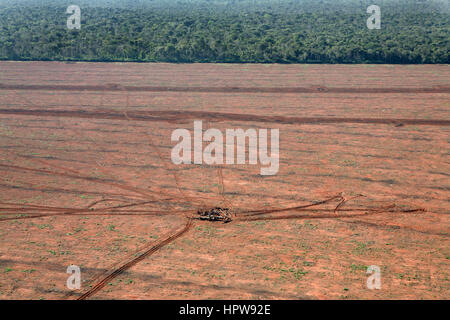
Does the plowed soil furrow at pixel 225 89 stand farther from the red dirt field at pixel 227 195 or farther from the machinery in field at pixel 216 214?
the machinery in field at pixel 216 214

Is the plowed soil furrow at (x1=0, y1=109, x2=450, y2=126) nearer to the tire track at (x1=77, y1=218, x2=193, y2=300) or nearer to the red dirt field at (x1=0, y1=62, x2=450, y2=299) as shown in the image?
the red dirt field at (x1=0, y1=62, x2=450, y2=299)

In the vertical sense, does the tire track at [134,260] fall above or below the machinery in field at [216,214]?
below

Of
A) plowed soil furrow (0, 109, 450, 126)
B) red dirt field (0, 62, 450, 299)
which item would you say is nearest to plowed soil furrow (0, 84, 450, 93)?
red dirt field (0, 62, 450, 299)

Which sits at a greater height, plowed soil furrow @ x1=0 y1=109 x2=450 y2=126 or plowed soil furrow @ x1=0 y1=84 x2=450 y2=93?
plowed soil furrow @ x1=0 y1=84 x2=450 y2=93

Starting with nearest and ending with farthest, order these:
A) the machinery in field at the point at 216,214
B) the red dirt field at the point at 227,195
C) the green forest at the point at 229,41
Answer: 1. the red dirt field at the point at 227,195
2. the machinery in field at the point at 216,214
3. the green forest at the point at 229,41

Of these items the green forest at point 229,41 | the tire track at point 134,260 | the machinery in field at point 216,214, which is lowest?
the tire track at point 134,260

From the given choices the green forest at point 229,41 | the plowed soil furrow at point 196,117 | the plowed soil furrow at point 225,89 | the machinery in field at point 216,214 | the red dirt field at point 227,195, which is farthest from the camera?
the green forest at point 229,41

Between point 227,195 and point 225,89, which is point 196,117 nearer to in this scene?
point 225,89

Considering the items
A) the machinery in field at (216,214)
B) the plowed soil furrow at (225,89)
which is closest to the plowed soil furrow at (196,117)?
the plowed soil furrow at (225,89)

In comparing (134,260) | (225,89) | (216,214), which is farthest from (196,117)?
(134,260)
